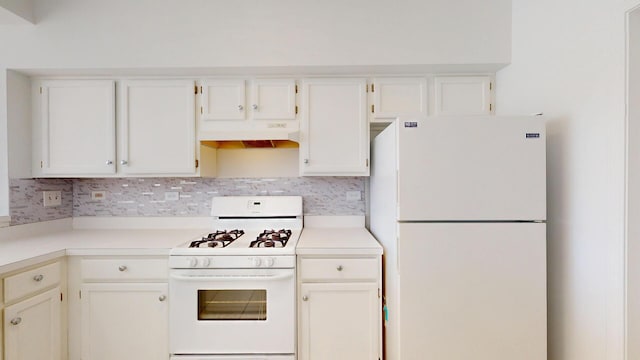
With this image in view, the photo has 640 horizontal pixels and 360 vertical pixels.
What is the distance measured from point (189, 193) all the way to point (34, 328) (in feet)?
3.87

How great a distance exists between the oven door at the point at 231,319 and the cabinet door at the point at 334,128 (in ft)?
2.62

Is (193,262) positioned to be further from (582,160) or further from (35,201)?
(582,160)

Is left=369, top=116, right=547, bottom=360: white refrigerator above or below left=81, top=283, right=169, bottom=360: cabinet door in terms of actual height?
above

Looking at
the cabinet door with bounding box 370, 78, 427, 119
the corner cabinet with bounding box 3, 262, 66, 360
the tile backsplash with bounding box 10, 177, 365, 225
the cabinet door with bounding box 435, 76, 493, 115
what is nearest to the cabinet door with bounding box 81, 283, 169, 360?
the corner cabinet with bounding box 3, 262, 66, 360

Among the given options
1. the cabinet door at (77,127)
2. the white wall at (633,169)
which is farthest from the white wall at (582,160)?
the cabinet door at (77,127)

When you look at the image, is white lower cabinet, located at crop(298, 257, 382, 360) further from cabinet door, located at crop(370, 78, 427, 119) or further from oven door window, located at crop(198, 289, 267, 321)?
cabinet door, located at crop(370, 78, 427, 119)

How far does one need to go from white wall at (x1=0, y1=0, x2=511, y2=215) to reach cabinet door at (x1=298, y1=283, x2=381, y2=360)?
56.1 inches

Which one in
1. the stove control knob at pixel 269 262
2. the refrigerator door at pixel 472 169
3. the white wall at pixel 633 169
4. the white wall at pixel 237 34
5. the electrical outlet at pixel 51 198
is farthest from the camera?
the electrical outlet at pixel 51 198

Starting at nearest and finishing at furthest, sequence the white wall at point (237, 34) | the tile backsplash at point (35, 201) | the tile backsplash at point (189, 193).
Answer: the white wall at point (237, 34) < the tile backsplash at point (35, 201) < the tile backsplash at point (189, 193)

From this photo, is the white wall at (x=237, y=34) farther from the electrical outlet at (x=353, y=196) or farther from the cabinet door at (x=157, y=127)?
the electrical outlet at (x=353, y=196)

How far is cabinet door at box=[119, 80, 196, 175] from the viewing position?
2096 mm

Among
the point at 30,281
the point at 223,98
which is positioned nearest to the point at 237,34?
the point at 223,98

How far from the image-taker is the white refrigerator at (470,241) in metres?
1.44

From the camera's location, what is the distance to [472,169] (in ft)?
4.75
